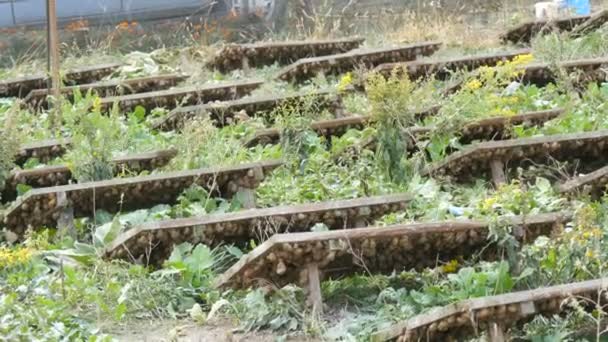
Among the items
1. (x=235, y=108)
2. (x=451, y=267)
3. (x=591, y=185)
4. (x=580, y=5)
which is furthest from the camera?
(x=580, y=5)

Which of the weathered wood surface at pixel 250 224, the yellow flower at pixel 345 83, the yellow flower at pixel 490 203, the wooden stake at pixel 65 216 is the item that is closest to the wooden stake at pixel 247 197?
the weathered wood surface at pixel 250 224

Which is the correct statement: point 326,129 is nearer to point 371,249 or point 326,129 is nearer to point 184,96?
point 184,96

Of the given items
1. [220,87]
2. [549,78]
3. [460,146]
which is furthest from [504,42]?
[460,146]

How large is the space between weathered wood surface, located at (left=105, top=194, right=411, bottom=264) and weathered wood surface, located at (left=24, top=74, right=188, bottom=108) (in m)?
4.99

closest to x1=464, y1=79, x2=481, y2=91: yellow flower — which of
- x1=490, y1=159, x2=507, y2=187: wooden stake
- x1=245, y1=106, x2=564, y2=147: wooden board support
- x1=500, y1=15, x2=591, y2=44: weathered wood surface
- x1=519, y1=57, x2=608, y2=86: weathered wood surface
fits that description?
x1=245, y1=106, x2=564, y2=147: wooden board support

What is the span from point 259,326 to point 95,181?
2492mm

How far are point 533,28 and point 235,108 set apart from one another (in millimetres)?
4022

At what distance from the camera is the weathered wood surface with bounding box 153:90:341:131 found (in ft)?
39.3

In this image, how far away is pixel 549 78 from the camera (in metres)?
12.6

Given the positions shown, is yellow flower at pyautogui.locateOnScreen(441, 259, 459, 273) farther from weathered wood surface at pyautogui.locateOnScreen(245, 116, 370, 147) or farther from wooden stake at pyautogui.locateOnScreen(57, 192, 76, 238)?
weathered wood surface at pyautogui.locateOnScreen(245, 116, 370, 147)

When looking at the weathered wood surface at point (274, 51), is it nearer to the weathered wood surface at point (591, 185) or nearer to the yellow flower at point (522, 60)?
the yellow flower at point (522, 60)

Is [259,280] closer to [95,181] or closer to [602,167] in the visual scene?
[95,181]

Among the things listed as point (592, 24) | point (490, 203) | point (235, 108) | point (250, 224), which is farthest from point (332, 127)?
point (592, 24)

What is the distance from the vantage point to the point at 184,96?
12984mm
